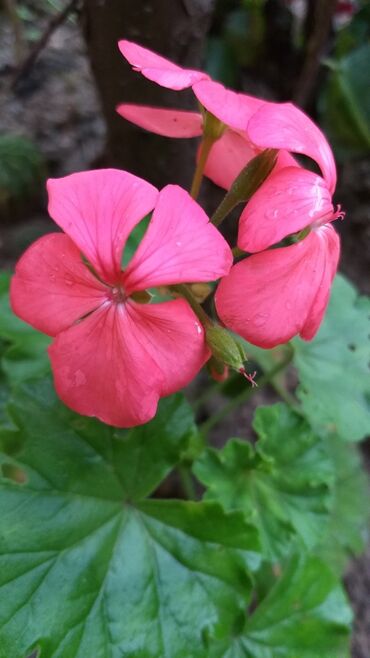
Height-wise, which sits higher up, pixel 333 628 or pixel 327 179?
pixel 327 179

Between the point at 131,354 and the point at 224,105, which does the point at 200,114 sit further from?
the point at 131,354

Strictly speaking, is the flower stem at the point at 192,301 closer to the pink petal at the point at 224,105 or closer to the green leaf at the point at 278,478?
the pink petal at the point at 224,105

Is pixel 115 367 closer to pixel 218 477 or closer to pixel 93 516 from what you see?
pixel 93 516

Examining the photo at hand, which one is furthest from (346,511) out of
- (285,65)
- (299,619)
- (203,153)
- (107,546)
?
(285,65)

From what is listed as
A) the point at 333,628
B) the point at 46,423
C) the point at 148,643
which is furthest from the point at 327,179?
the point at 333,628

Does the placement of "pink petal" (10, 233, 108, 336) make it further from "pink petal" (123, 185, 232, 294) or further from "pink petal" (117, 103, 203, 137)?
"pink petal" (117, 103, 203, 137)

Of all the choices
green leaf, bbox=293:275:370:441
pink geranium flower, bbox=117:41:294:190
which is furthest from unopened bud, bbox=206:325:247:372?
green leaf, bbox=293:275:370:441

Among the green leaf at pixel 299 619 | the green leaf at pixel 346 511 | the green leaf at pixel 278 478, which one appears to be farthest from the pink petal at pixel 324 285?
the green leaf at pixel 346 511
